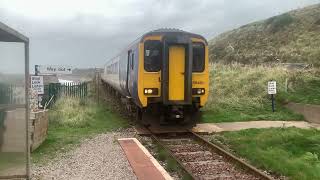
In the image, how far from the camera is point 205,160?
11.4 m

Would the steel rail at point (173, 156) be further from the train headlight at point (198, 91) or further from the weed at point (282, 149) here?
the train headlight at point (198, 91)

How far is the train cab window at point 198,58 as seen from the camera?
626 inches

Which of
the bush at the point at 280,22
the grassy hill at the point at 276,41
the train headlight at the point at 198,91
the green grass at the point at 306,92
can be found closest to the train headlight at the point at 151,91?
the train headlight at the point at 198,91

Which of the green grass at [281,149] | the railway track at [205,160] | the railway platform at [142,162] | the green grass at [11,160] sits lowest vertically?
the railway track at [205,160]

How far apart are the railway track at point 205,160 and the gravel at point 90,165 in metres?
1.11

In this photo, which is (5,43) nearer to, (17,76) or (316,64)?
(17,76)

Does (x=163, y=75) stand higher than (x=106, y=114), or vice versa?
(x=163, y=75)

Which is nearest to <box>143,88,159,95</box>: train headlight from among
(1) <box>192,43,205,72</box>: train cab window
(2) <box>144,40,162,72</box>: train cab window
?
(2) <box>144,40,162,72</box>: train cab window

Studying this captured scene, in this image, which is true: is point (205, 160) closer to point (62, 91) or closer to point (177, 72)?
point (177, 72)

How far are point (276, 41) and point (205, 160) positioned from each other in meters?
36.7

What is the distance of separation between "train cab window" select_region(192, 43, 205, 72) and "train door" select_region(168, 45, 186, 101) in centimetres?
56

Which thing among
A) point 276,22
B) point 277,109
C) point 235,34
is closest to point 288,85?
point 277,109

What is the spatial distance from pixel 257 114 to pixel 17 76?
12.8m

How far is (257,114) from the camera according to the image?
19250 millimetres
